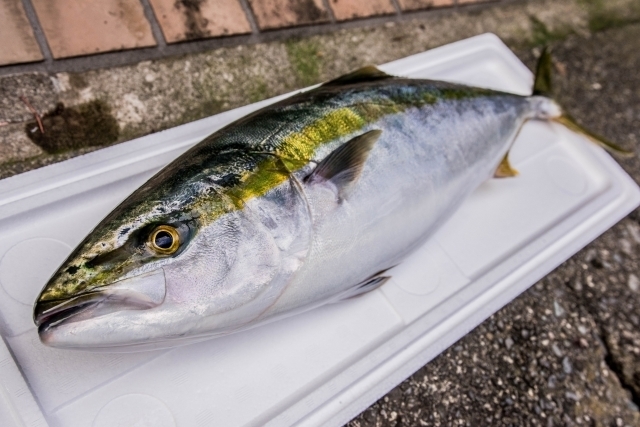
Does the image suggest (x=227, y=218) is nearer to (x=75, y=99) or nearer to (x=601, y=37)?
(x=75, y=99)

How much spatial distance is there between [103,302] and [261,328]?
0.52m

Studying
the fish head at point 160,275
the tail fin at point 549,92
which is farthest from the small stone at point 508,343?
the fish head at point 160,275

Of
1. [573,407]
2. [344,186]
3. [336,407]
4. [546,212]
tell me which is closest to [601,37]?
[546,212]

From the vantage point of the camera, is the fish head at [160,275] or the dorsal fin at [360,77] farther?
the dorsal fin at [360,77]

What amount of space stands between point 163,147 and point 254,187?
1.89 ft

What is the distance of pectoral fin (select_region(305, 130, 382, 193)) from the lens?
1.20 meters

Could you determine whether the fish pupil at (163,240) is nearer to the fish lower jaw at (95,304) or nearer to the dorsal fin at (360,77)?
the fish lower jaw at (95,304)

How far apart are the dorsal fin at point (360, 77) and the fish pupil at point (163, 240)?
76 cm

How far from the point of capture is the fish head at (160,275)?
0.94 m

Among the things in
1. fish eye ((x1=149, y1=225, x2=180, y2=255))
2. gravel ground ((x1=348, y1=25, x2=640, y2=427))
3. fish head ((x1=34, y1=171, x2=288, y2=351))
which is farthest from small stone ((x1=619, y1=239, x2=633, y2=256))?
fish eye ((x1=149, y1=225, x2=180, y2=255))

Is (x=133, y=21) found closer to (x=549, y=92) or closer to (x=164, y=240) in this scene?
(x=164, y=240)

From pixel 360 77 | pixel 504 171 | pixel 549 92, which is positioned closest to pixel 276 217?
pixel 360 77

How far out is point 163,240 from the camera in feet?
3.23

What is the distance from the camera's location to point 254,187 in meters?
1.10
